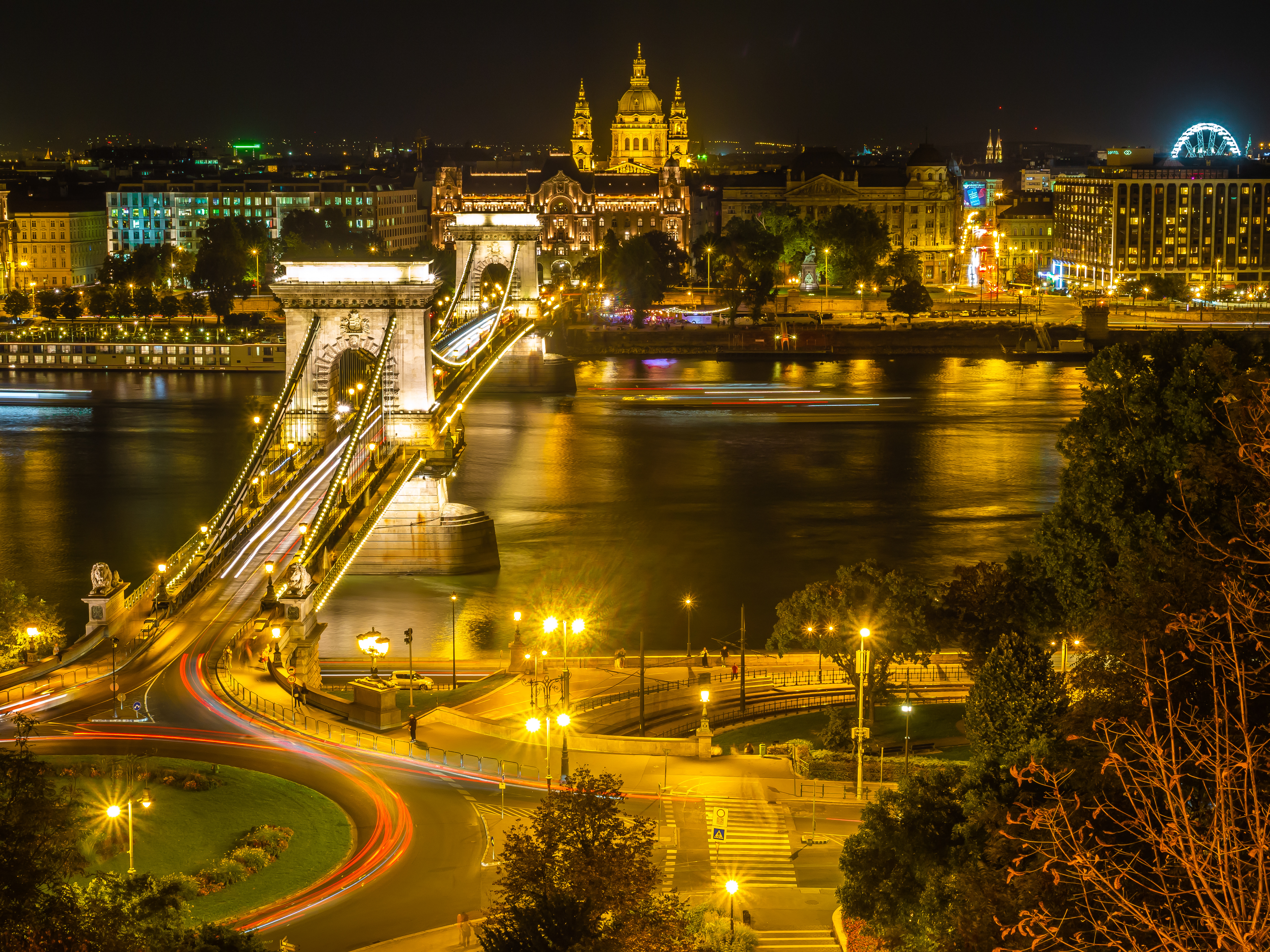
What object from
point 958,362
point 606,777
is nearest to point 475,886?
point 606,777

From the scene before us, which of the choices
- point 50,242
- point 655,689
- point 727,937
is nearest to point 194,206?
point 50,242

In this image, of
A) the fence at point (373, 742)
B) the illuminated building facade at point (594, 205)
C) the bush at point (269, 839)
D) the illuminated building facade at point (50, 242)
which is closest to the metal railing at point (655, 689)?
the fence at point (373, 742)

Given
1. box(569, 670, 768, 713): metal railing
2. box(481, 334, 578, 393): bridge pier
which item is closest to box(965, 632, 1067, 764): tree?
box(569, 670, 768, 713): metal railing

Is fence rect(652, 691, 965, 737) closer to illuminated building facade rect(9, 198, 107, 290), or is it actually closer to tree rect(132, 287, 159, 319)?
tree rect(132, 287, 159, 319)

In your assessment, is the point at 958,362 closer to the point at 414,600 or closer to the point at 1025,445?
the point at 1025,445

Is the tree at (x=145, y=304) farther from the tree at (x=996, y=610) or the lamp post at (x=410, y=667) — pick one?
the tree at (x=996, y=610)

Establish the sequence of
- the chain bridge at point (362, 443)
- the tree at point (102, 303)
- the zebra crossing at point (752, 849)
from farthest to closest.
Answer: the tree at point (102, 303)
the chain bridge at point (362, 443)
the zebra crossing at point (752, 849)

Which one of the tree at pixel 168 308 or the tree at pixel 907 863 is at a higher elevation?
the tree at pixel 168 308
